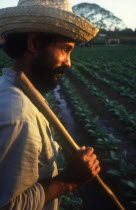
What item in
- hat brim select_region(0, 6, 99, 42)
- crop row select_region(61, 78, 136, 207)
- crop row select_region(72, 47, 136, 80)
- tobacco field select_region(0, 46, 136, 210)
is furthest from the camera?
crop row select_region(72, 47, 136, 80)

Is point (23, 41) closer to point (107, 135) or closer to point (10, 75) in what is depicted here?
point (10, 75)

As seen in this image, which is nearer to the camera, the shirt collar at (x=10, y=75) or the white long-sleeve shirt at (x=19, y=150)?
the white long-sleeve shirt at (x=19, y=150)

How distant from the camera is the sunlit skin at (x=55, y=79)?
1.38 meters

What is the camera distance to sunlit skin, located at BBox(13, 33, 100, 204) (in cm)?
138

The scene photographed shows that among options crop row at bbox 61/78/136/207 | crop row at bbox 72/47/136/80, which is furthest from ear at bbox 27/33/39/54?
crop row at bbox 72/47/136/80

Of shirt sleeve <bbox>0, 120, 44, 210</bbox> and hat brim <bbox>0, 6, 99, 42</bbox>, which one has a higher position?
hat brim <bbox>0, 6, 99, 42</bbox>

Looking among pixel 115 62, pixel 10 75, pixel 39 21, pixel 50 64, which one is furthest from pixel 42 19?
pixel 115 62

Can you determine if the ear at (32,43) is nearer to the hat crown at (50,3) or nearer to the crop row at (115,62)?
the hat crown at (50,3)

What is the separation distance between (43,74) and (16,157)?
1.89 ft

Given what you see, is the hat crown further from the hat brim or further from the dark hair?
the dark hair

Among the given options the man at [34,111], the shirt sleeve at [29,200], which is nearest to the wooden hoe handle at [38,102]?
the man at [34,111]

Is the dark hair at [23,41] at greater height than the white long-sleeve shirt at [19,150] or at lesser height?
greater

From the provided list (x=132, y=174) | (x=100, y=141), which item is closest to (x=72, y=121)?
(x=100, y=141)

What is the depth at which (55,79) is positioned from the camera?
62.5 inches
